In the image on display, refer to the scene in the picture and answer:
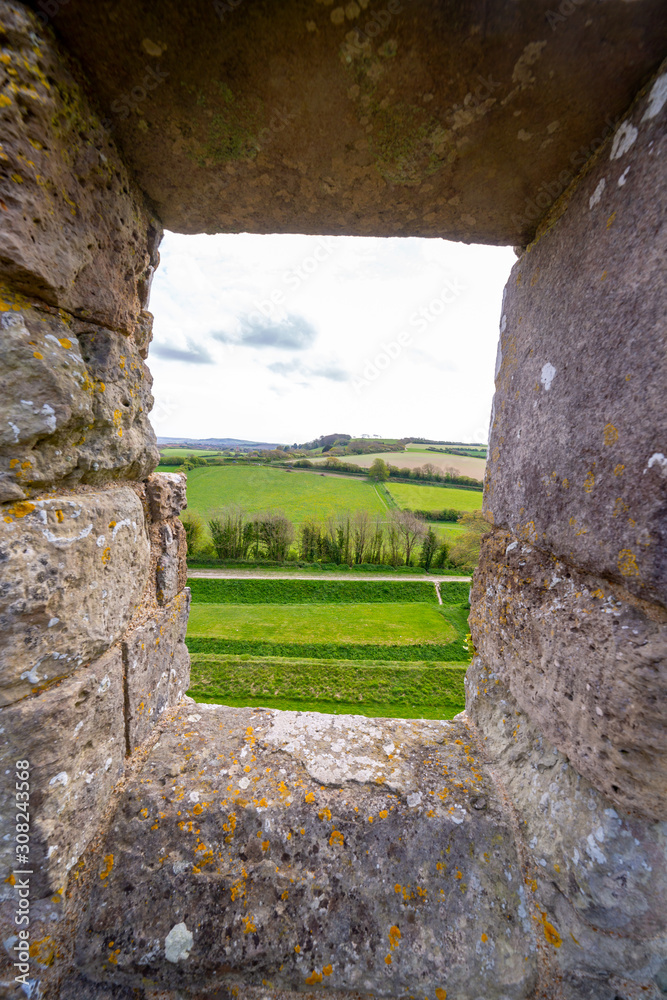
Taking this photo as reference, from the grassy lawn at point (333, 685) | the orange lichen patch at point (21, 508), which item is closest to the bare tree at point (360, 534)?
the grassy lawn at point (333, 685)

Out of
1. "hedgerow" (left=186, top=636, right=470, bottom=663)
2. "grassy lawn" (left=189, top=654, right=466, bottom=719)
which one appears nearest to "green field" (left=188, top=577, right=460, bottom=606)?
"hedgerow" (left=186, top=636, right=470, bottom=663)

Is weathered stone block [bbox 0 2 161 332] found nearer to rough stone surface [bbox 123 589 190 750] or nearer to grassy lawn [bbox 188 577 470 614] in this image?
rough stone surface [bbox 123 589 190 750]

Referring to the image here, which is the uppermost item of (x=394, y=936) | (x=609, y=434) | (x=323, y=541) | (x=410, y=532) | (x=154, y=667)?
(x=609, y=434)

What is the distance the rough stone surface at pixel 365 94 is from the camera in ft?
3.26

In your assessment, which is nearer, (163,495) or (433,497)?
(163,495)

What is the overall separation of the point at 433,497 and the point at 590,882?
94.6 feet

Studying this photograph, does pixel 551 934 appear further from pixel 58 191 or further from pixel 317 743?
pixel 58 191

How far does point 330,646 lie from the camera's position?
13.7 m

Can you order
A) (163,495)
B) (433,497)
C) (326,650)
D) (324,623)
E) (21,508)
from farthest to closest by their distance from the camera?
(433,497) → (324,623) → (326,650) → (163,495) → (21,508)

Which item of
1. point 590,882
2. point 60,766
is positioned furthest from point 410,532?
point 60,766

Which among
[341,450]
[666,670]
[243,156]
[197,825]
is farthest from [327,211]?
[341,450]

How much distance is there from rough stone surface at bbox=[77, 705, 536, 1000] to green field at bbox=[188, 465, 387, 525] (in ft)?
75.0

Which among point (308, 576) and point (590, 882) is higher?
point (590, 882)

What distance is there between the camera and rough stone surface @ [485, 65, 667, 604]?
41.3 inches
